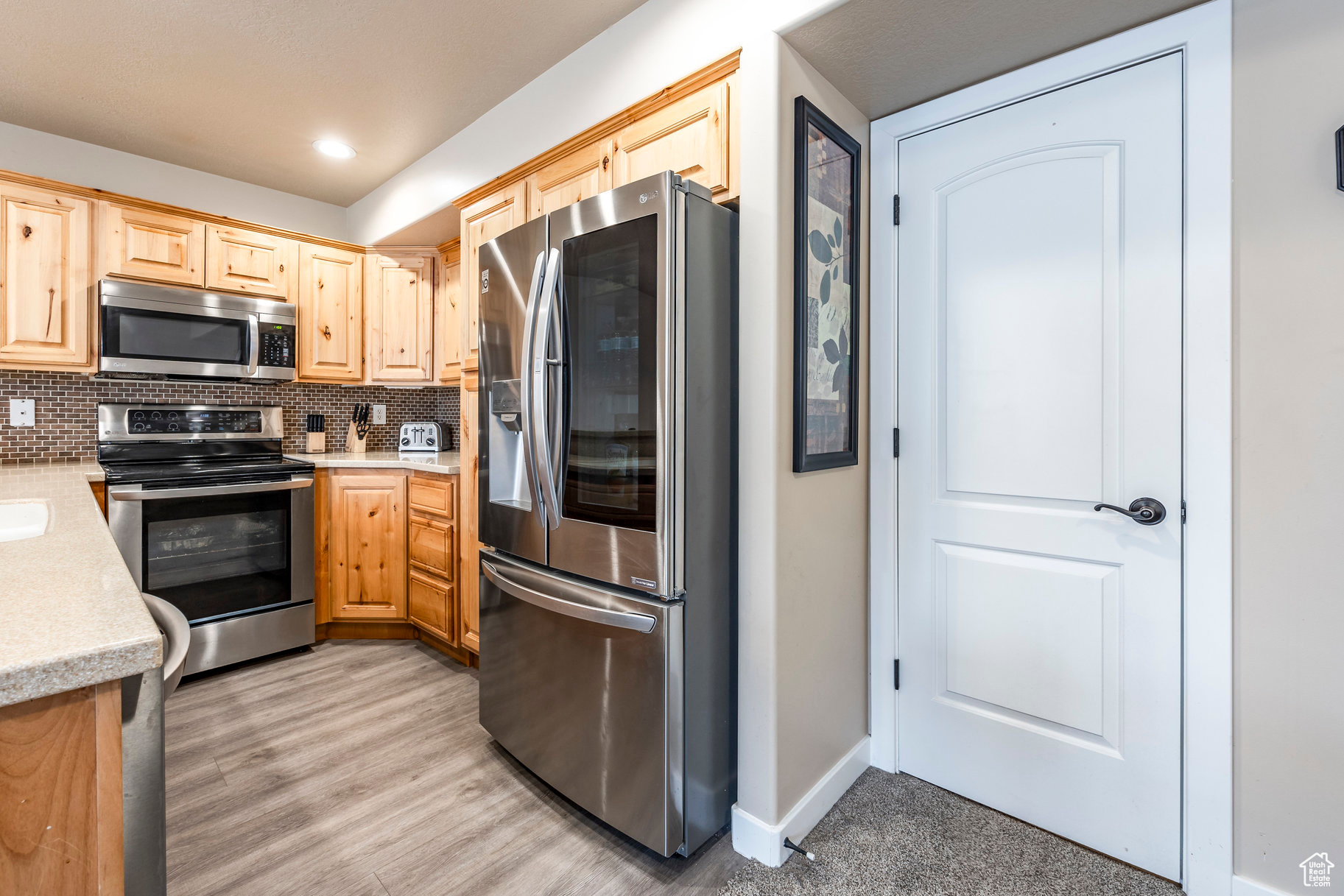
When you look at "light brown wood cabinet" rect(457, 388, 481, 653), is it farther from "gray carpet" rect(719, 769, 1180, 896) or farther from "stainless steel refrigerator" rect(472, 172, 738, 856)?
"gray carpet" rect(719, 769, 1180, 896)

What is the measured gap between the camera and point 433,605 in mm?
3008

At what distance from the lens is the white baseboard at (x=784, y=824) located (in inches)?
62.8

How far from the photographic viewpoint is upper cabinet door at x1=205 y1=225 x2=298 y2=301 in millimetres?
3057

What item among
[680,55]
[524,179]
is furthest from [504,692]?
[680,55]

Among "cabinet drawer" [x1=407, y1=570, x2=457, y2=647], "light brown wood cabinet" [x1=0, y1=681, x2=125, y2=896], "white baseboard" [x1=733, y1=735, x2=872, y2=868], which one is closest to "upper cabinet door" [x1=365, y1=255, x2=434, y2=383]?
"cabinet drawer" [x1=407, y1=570, x2=457, y2=647]

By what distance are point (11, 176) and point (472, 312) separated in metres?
2.00

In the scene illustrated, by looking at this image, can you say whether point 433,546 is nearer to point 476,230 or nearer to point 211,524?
point 211,524

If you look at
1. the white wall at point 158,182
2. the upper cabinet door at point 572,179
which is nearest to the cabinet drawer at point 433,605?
the upper cabinet door at point 572,179

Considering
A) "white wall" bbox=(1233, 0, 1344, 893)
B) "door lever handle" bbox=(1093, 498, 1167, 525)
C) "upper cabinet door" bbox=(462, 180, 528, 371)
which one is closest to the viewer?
"white wall" bbox=(1233, 0, 1344, 893)

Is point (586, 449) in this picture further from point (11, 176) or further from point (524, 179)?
point (11, 176)

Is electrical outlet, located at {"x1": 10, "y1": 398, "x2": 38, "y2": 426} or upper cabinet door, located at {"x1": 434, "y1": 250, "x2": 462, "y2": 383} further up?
upper cabinet door, located at {"x1": 434, "y1": 250, "x2": 462, "y2": 383}

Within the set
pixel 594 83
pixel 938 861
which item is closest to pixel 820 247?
pixel 594 83

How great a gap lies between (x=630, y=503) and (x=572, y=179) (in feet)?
4.10

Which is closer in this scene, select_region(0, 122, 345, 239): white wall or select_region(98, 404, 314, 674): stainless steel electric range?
select_region(98, 404, 314, 674): stainless steel electric range
